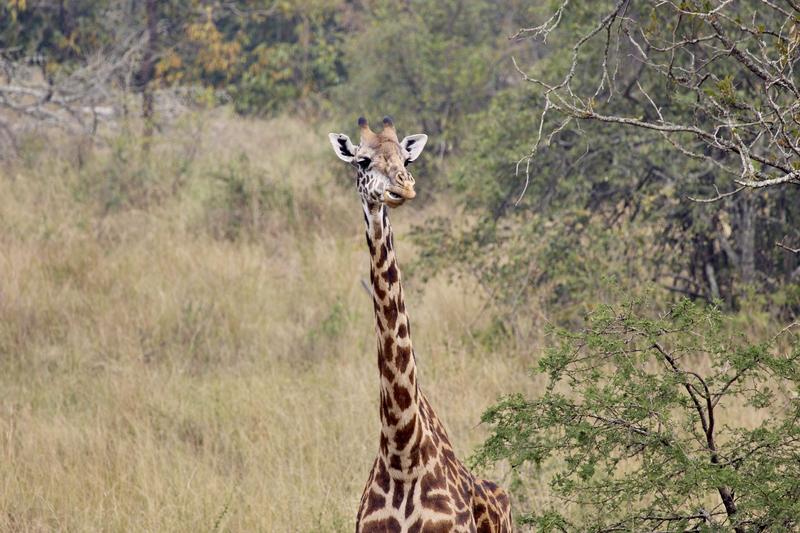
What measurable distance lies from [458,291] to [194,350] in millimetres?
1930

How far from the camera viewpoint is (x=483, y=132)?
27.1 ft

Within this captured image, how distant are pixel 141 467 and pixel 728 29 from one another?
421 centimetres

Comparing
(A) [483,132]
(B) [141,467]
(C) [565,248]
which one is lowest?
(B) [141,467]

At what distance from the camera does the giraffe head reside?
10.1 feet

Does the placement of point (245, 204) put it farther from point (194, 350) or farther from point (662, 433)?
point (662, 433)

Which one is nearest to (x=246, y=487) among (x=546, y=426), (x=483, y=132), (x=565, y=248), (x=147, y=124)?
(x=546, y=426)

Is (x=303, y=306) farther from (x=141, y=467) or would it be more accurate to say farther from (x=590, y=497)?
(x=590, y=497)

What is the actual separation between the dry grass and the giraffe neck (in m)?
1.63

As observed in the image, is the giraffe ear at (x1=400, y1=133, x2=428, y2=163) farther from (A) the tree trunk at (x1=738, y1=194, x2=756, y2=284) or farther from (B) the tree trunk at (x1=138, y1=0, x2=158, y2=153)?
(B) the tree trunk at (x1=138, y1=0, x2=158, y2=153)

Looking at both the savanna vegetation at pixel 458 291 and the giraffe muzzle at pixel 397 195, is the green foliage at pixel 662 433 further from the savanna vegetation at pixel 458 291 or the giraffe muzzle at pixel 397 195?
the giraffe muzzle at pixel 397 195

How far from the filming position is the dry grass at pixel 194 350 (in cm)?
536

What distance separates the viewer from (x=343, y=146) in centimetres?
358

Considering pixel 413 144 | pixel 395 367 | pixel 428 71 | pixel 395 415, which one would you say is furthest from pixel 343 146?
pixel 428 71

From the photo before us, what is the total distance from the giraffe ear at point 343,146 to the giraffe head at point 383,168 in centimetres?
5
